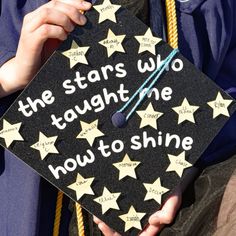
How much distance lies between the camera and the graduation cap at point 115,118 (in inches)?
36.3

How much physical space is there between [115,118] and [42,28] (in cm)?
17

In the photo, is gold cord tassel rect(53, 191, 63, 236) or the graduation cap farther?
gold cord tassel rect(53, 191, 63, 236)

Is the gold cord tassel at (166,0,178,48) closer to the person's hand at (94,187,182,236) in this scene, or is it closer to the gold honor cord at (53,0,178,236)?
the gold honor cord at (53,0,178,236)

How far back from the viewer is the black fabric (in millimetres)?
984

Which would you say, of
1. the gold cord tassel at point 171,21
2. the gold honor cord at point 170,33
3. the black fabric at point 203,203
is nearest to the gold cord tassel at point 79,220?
the gold honor cord at point 170,33

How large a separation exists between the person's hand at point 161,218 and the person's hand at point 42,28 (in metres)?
0.27

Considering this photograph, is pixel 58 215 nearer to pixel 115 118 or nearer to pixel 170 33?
pixel 115 118

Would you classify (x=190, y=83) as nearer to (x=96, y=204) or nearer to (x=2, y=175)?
(x=96, y=204)

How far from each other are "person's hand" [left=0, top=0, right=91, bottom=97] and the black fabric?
1.10 ft

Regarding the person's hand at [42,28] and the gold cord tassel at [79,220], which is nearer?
the person's hand at [42,28]

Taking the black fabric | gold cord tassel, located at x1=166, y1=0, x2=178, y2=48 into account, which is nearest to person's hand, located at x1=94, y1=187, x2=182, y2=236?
the black fabric

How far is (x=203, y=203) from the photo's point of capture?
39.3 inches

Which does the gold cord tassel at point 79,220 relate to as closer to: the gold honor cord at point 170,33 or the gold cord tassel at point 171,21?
the gold honor cord at point 170,33

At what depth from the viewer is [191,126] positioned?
97cm
